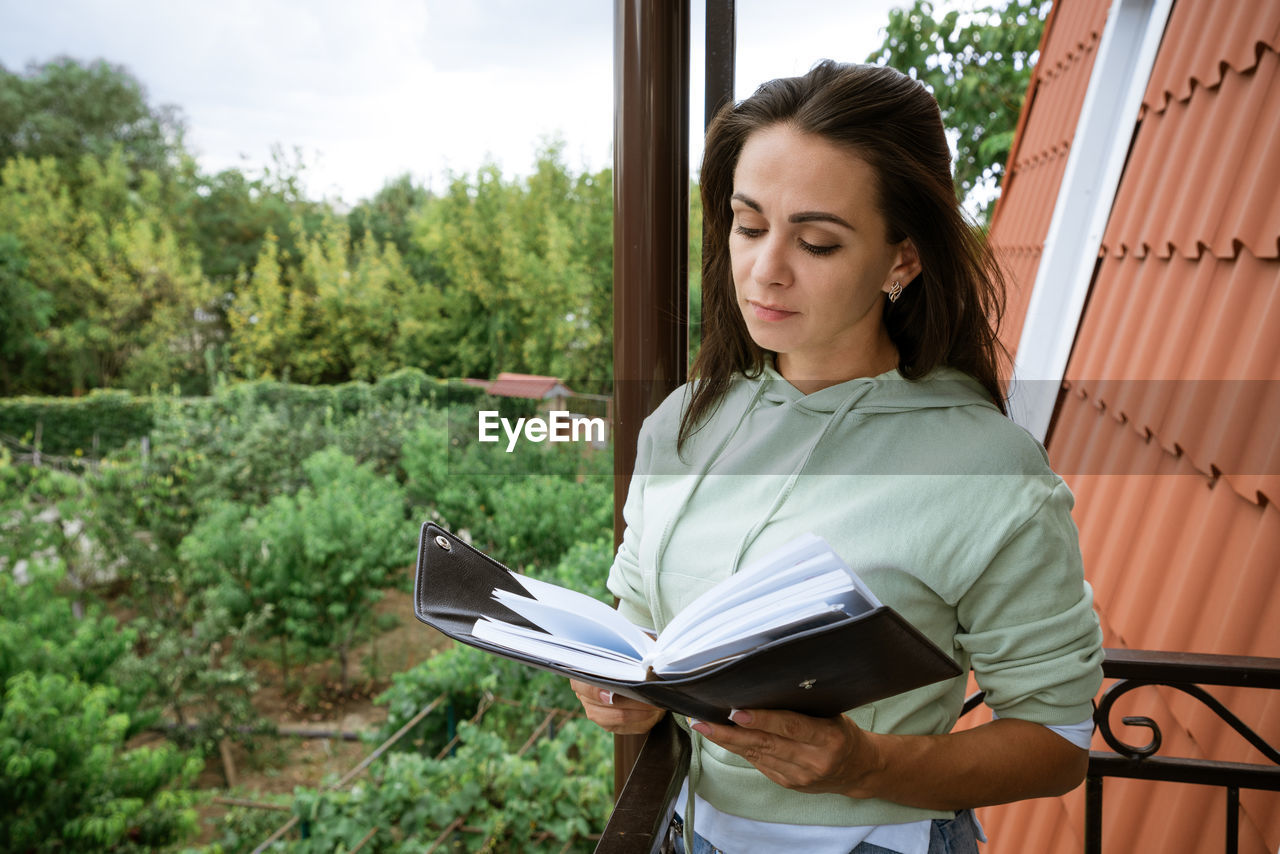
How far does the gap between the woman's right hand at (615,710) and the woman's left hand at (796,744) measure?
0.47 ft

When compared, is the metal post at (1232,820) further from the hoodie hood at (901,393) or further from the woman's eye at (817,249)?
the woman's eye at (817,249)

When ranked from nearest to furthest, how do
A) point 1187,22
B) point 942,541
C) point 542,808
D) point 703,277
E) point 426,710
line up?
1. point 942,541
2. point 703,277
3. point 1187,22
4. point 542,808
5. point 426,710

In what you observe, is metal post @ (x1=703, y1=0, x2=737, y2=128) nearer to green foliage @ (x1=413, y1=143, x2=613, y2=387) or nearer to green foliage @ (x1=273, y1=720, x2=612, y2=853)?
green foliage @ (x1=273, y1=720, x2=612, y2=853)

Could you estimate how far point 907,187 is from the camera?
78cm

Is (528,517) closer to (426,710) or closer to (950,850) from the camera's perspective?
(426,710)

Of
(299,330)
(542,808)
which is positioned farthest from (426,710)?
(299,330)

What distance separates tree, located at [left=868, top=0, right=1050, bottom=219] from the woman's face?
120 inches

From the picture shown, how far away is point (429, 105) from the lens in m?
19.0

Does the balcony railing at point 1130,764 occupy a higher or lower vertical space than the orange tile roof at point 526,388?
higher

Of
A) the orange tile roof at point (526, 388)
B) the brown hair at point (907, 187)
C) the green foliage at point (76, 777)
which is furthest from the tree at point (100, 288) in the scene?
the brown hair at point (907, 187)

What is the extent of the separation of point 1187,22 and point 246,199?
19473 millimetres

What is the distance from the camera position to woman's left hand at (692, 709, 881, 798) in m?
0.60

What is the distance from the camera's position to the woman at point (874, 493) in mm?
702

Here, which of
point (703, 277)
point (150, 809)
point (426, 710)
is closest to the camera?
point (703, 277)
